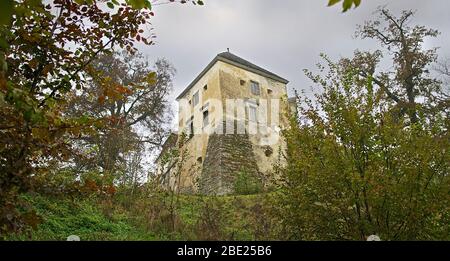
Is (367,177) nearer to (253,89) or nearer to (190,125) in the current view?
(253,89)

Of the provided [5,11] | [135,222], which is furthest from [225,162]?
[5,11]

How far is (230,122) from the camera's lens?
22203 mm

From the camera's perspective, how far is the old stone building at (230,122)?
2036cm

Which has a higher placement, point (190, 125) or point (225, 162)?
point (190, 125)

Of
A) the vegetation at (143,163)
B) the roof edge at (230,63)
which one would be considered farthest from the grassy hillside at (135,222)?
the roof edge at (230,63)

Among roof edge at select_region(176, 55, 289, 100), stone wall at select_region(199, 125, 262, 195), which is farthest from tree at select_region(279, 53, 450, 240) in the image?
roof edge at select_region(176, 55, 289, 100)

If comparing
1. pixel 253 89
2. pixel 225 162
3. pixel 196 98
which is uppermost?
pixel 253 89

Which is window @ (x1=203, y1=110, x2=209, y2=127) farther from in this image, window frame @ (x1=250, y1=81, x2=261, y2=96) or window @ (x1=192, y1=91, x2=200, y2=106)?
window frame @ (x1=250, y1=81, x2=261, y2=96)

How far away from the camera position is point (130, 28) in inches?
148

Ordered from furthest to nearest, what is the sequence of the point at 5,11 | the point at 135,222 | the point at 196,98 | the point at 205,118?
the point at 196,98
the point at 205,118
the point at 135,222
the point at 5,11

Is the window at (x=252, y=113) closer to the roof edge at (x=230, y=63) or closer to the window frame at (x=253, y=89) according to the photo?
the window frame at (x=253, y=89)

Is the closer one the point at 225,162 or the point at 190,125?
the point at 225,162

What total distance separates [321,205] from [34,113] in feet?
14.0

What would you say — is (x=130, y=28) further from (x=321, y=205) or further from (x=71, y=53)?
(x=321, y=205)
